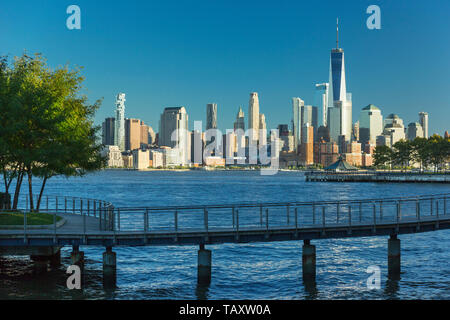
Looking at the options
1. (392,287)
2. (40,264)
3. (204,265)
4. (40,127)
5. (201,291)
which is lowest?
(392,287)

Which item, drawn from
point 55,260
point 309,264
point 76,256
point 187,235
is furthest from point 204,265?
point 55,260

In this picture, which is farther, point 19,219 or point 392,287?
point 392,287

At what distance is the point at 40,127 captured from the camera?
34.8 meters

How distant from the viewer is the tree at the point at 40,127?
3306 centimetres

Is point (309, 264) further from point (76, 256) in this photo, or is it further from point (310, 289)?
point (76, 256)

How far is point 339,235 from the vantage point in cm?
3041

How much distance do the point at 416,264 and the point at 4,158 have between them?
3013 cm

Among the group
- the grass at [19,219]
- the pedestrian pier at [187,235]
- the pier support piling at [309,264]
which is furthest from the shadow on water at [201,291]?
the grass at [19,219]

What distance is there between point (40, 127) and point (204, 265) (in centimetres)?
1503

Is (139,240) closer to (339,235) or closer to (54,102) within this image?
(339,235)

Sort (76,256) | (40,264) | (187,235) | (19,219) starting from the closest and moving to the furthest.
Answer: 1. (187,235)
2. (76,256)
3. (19,219)
4. (40,264)

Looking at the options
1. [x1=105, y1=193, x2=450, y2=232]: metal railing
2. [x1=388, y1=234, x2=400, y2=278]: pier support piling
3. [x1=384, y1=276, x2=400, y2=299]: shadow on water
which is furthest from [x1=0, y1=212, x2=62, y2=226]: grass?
[x1=388, y1=234, x2=400, y2=278]: pier support piling
